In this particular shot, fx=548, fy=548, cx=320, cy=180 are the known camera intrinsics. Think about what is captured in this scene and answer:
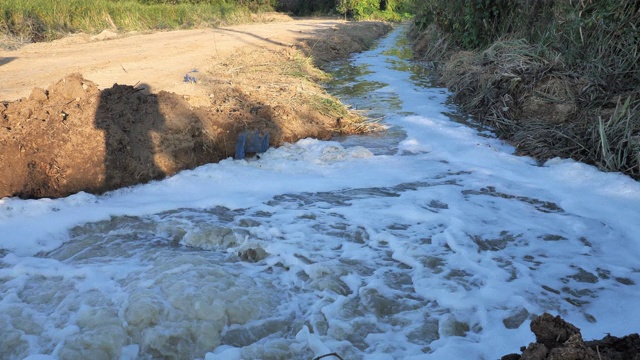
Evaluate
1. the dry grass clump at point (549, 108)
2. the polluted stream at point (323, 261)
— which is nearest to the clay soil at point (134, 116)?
the polluted stream at point (323, 261)

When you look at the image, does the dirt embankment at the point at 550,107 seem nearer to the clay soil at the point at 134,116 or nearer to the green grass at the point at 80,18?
the clay soil at the point at 134,116

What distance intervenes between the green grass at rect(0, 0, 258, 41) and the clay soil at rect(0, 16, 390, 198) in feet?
13.8

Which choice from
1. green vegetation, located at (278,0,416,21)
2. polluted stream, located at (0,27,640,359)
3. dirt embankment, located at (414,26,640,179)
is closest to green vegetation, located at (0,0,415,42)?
green vegetation, located at (278,0,416,21)

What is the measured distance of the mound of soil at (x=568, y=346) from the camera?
6.57 feet

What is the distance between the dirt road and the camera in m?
8.02

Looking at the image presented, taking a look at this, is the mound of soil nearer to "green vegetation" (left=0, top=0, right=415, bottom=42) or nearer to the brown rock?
the brown rock

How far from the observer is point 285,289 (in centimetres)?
365

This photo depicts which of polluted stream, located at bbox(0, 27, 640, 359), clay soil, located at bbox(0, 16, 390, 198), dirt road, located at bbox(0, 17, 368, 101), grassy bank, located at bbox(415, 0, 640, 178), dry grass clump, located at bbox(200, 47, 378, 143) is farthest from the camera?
dirt road, located at bbox(0, 17, 368, 101)

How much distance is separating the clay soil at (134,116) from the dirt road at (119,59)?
3cm

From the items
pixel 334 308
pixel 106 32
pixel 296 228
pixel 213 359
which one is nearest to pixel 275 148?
pixel 296 228

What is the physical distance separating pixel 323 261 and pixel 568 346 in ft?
7.03

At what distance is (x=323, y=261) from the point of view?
3988mm

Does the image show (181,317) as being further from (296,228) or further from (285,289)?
(296,228)

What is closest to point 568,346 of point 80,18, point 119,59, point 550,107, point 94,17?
point 550,107
